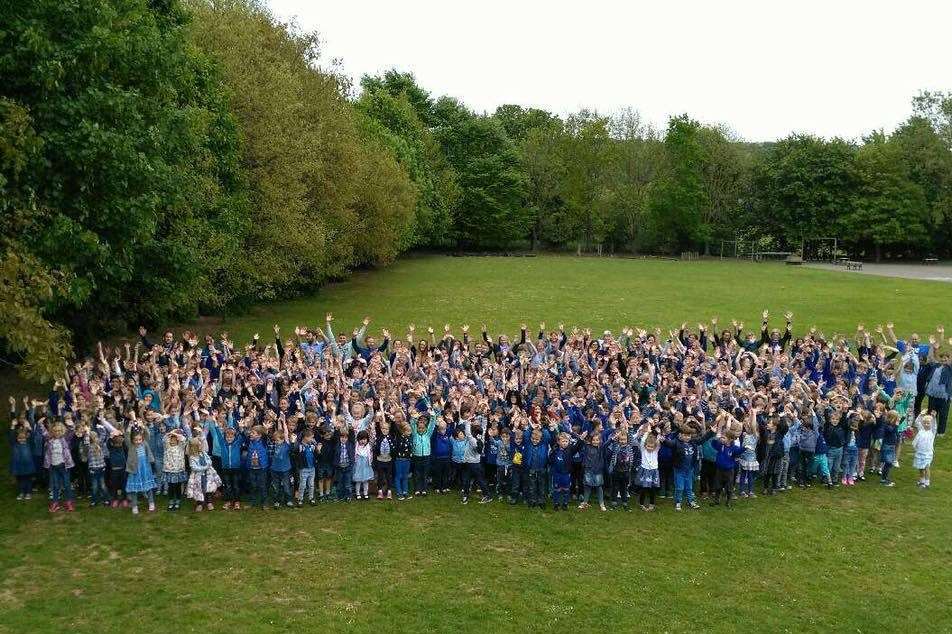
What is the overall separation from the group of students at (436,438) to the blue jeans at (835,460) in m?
0.02

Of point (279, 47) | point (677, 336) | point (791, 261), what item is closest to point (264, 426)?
point (677, 336)

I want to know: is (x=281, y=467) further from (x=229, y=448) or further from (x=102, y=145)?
(x=102, y=145)

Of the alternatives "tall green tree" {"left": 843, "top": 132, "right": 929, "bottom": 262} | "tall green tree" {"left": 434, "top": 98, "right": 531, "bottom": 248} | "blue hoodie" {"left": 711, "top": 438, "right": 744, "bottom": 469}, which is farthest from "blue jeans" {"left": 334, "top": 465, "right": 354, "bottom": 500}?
"tall green tree" {"left": 843, "top": 132, "right": 929, "bottom": 262}

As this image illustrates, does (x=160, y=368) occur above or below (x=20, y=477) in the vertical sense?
above

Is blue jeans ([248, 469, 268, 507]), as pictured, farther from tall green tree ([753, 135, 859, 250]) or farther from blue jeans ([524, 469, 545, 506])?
tall green tree ([753, 135, 859, 250])

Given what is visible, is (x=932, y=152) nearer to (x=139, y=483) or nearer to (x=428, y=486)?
(x=428, y=486)

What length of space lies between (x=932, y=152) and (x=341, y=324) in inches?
2317

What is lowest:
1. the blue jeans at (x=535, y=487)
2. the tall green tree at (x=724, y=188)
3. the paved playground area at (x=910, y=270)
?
the blue jeans at (x=535, y=487)

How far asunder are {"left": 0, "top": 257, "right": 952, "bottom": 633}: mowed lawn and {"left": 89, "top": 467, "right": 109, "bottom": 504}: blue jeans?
47cm

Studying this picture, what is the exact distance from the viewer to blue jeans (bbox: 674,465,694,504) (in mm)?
14078

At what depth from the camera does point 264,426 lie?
44.9 ft

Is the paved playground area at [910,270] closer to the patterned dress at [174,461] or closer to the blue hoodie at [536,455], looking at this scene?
the blue hoodie at [536,455]

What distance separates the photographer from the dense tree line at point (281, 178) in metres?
14.8

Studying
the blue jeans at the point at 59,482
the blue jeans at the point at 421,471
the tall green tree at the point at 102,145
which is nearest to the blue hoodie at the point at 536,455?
the blue jeans at the point at 421,471
